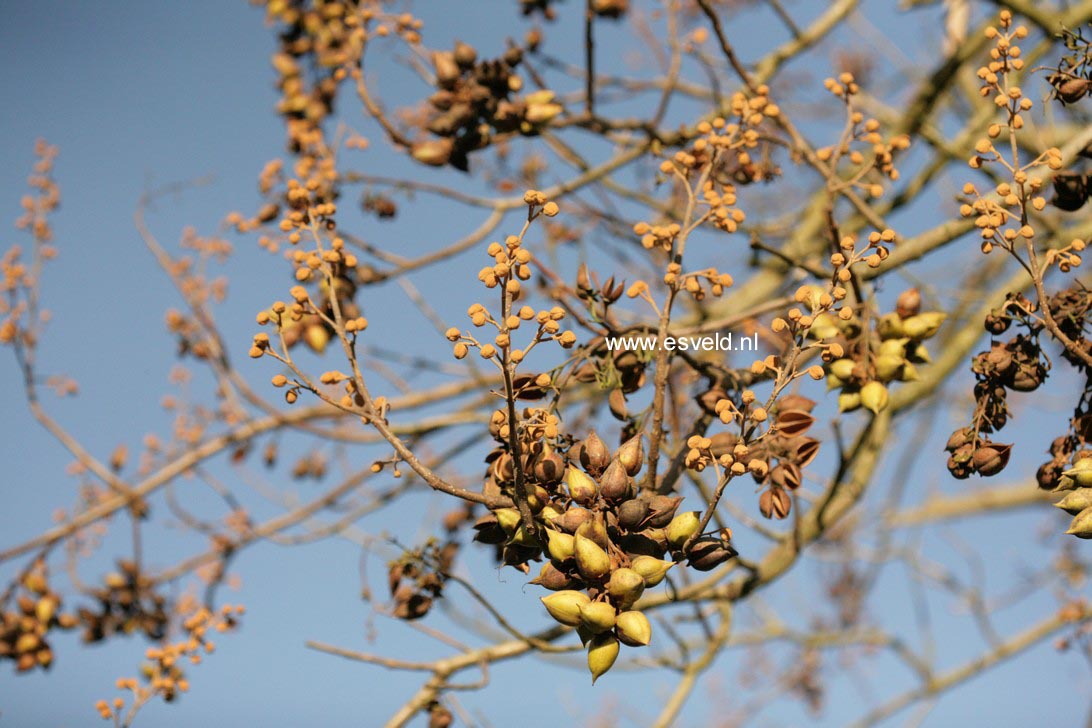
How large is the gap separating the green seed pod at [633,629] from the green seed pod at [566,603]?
54mm

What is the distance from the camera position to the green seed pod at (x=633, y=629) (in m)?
A: 1.24

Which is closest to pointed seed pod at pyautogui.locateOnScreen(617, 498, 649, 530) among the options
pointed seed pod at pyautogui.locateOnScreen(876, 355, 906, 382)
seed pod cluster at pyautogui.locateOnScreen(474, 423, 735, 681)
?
seed pod cluster at pyautogui.locateOnScreen(474, 423, 735, 681)

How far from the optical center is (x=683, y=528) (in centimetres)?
132

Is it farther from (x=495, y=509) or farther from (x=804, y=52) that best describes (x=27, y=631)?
(x=804, y=52)

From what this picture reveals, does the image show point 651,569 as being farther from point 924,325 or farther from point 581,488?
point 924,325

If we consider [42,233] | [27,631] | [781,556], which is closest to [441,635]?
[781,556]

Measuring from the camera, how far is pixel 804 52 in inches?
134

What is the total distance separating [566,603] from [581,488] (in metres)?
0.17

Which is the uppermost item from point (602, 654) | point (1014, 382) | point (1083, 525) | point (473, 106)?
point (473, 106)

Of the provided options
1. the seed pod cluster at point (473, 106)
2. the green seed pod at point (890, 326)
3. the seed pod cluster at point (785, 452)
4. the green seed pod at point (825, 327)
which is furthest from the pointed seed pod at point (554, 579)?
the seed pod cluster at point (473, 106)

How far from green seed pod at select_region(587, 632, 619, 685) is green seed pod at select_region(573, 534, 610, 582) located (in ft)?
0.30

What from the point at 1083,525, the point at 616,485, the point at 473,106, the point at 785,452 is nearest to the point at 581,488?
the point at 616,485

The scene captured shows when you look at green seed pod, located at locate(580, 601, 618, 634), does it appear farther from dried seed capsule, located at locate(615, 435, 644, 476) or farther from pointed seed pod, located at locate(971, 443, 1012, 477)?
pointed seed pod, located at locate(971, 443, 1012, 477)

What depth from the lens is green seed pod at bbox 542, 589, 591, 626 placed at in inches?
49.3
